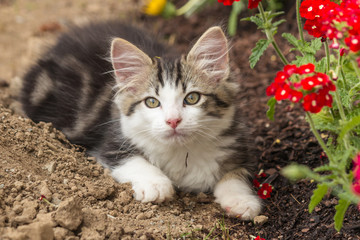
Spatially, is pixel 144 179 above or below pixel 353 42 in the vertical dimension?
below

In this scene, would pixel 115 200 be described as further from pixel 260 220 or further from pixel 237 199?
pixel 260 220

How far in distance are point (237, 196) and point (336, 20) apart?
4.24 feet

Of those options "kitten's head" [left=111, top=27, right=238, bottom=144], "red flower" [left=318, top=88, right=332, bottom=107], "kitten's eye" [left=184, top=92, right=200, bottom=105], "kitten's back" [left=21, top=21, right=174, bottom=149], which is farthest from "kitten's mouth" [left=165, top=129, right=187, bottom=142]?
"red flower" [left=318, top=88, right=332, bottom=107]

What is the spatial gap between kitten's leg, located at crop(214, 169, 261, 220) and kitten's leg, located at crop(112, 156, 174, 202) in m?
0.34

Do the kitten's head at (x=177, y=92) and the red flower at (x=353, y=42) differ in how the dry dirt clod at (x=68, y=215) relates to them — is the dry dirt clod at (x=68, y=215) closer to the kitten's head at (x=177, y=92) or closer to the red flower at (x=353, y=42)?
the kitten's head at (x=177, y=92)

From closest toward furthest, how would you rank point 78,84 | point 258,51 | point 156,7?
point 258,51 < point 78,84 < point 156,7

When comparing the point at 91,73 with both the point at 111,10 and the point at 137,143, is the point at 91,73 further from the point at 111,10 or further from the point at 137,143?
the point at 111,10

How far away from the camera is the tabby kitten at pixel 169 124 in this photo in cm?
269

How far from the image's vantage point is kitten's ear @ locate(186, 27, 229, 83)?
9.12 feet

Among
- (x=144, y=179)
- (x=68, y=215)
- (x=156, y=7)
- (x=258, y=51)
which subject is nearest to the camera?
(x=68, y=215)

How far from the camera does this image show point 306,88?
1.78 meters

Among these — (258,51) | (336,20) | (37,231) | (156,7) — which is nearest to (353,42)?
(336,20)

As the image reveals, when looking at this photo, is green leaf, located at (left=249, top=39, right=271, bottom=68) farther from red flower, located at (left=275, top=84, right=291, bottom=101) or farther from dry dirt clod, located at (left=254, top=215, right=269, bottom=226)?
dry dirt clod, located at (left=254, top=215, right=269, bottom=226)

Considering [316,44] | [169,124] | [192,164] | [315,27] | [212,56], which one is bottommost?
[192,164]
